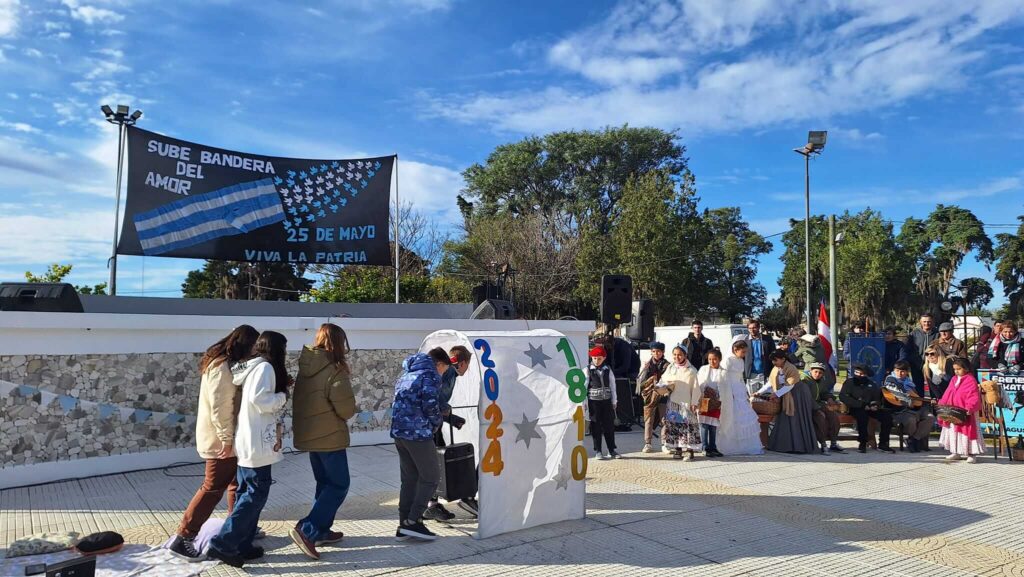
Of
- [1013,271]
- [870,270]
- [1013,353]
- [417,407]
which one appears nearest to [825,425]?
[1013,353]

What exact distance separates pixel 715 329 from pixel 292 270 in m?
28.2

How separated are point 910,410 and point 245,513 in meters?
9.55

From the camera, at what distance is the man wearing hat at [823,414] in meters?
10.6

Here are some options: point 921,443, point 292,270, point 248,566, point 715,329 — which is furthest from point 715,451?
point 292,270

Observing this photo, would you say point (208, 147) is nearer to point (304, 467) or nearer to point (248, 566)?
point (304, 467)

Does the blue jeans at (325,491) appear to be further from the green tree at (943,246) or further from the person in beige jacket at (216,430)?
the green tree at (943,246)

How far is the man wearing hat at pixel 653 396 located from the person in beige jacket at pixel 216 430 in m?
6.21

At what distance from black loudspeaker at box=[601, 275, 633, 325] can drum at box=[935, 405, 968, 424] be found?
5791 mm

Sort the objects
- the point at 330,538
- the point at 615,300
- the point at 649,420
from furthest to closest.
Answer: the point at 615,300, the point at 649,420, the point at 330,538

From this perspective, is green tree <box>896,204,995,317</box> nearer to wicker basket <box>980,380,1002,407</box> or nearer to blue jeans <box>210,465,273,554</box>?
wicker basket <box>980,380,1002,407</box>

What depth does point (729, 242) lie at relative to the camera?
4722cm

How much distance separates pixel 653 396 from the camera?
10.4 metres

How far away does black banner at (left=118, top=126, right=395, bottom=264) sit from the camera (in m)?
11.0

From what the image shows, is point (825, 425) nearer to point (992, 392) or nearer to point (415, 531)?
point (992, 392)
